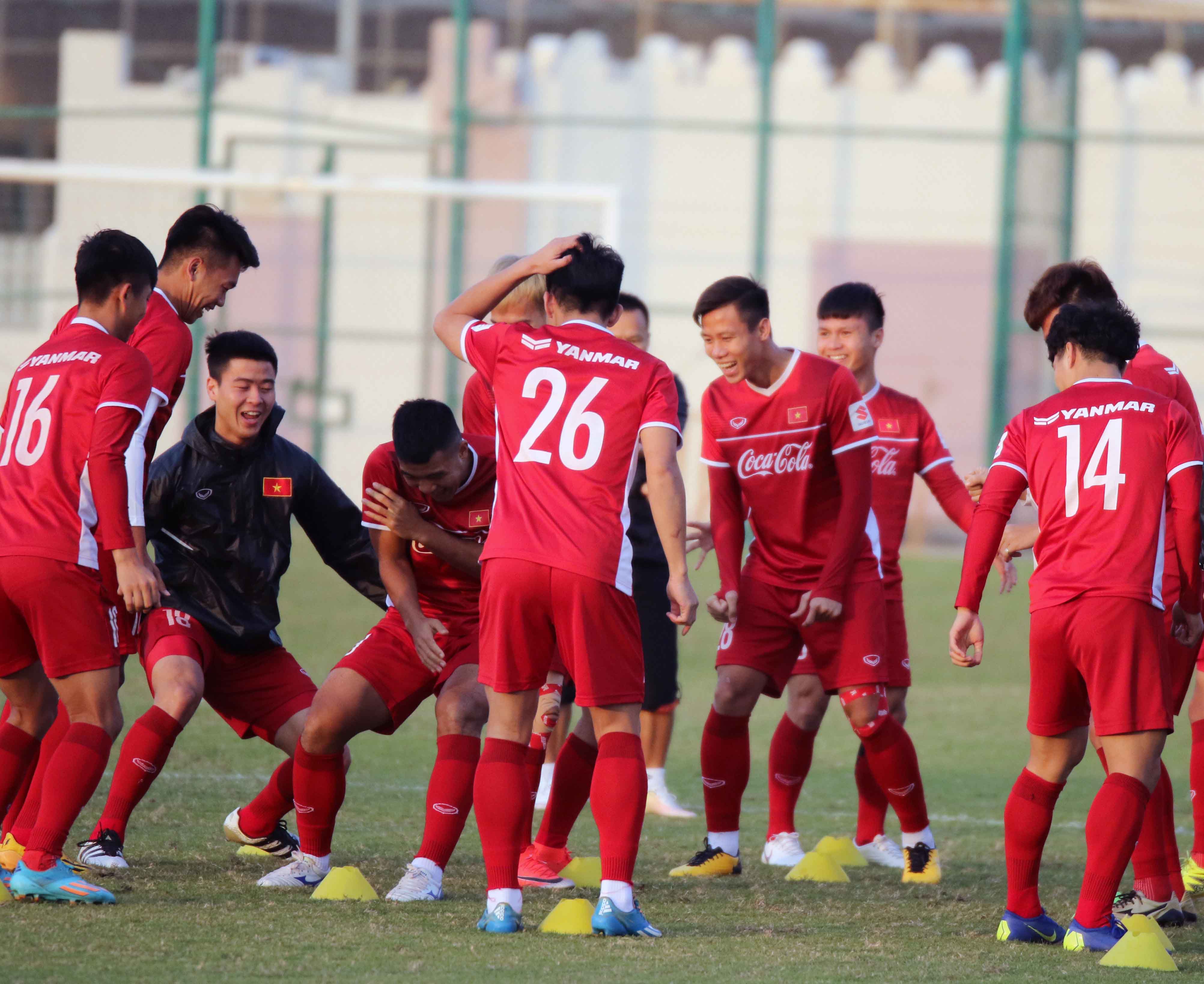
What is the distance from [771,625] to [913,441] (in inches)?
44.5

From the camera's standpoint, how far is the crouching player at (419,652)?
520 centimetres

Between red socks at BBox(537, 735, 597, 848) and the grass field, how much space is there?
0.31 meters

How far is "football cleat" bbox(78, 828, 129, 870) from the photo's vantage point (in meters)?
5.34

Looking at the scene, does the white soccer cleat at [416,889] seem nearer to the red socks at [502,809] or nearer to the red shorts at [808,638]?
the red socks at [502,809]

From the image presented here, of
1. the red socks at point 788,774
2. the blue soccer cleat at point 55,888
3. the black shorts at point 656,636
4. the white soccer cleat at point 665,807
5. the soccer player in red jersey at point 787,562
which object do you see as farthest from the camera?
the white soccer cleat at point 665,807

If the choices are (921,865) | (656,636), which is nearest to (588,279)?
(921,865)

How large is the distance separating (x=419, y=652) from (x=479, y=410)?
3.84 feet

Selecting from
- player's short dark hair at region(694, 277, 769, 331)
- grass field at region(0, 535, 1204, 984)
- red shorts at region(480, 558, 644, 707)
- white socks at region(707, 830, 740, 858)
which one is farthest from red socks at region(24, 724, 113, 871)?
player's short dark hair at region(694, 277, 769, 331)

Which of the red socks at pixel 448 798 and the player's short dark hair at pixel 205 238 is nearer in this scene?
the red socks at pixel 448 798

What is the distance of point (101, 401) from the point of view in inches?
191

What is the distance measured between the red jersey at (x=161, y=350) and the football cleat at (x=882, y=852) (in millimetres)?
3163

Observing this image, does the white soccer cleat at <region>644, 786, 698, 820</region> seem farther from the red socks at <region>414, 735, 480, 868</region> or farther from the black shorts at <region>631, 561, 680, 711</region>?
the red socks at <region>414, 735, 480, 868</region>

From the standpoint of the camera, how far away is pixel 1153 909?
5.11 m

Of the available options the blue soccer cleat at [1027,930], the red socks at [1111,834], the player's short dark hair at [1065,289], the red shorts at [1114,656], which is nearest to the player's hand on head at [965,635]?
the red shorts at [1114,656]
